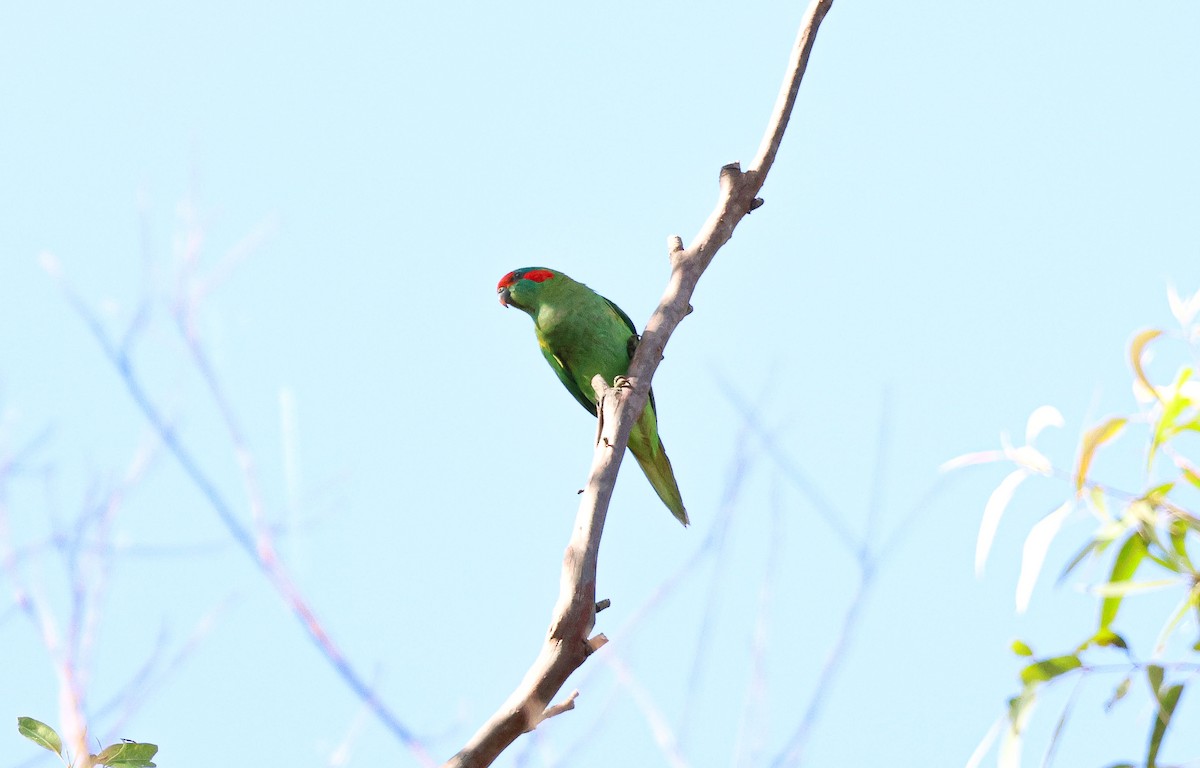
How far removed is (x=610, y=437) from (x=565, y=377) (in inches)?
93.7

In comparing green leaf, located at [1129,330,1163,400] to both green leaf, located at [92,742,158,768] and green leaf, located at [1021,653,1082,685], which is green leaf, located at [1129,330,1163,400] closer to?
green leaf, located at [1021,653,1082,685]

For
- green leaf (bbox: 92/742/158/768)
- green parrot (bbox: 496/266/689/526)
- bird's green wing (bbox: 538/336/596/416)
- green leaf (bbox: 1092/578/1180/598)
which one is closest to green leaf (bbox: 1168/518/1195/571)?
green leaf (bbox: 1092/578/1180/598)

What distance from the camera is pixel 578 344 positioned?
4566 mm

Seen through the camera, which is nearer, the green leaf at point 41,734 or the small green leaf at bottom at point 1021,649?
the small green leaf at bottom at point 1021,649

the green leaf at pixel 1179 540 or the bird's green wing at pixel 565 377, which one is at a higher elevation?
the bird's green wing at pixel 565 377

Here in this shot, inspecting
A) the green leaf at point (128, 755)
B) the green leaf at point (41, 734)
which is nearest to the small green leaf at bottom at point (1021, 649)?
the green leaf at point (128, 755)

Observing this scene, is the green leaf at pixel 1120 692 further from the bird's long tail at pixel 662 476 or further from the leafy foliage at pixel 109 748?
the bird's long tail at pixel 662 476

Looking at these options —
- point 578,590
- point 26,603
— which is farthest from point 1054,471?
point 26,603

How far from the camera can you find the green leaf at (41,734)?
6.35 feet

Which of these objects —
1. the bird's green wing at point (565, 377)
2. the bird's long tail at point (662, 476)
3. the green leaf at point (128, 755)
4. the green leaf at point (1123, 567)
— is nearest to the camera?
the green leaf at point (1123, 567)

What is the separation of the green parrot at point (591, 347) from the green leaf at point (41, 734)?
2.51 m

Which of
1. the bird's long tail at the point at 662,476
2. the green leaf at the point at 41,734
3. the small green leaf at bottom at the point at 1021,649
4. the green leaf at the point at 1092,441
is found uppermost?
the green leaf at the point at 41,734

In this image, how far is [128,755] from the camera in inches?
75.5

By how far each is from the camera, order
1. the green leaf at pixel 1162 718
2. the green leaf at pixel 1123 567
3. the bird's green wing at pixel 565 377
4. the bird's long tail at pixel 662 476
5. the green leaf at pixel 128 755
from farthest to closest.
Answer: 1. the bird's green wing at pixel 565 377
2. the bird's long tail at pixel 662 476
3. the green leaf at pixel 128 755
4. the green leaf at pixel 1123 567
5. the green leaf at pixel 1162 718
